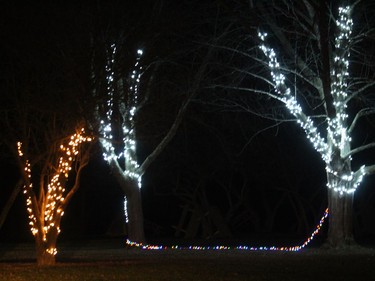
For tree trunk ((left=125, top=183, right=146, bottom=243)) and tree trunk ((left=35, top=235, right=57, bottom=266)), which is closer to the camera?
tree trunk ((left=35, top=235, right=57, bottom=266))

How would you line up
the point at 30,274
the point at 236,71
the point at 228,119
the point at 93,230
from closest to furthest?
the point at 30,274 < the point at 236,71 < the point at 228,119 < the point at 93,230

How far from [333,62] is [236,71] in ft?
A: 11.3

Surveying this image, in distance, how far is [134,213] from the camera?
27156 millimetres

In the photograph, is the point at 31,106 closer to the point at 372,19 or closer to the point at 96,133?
the point at 96,133

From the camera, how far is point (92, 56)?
1678 cm

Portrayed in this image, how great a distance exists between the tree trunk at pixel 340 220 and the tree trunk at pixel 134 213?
22.8ft

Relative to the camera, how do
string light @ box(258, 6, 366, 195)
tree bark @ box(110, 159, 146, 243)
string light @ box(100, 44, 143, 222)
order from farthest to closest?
tree bark @ box(110, 159, 146, 243) → string light @ box(258, 6, 366, 195) → string light @ box(100, 44, 143, 222)

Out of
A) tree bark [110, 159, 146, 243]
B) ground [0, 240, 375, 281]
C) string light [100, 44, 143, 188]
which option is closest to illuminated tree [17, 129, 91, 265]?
ground [0, 240, 375, 281]

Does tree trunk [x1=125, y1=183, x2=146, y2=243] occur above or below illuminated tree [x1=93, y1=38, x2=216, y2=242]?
below

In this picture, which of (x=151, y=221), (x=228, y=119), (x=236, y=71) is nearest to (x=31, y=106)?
(x=236, y=71)

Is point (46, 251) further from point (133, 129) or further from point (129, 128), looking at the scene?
point (129, 128)

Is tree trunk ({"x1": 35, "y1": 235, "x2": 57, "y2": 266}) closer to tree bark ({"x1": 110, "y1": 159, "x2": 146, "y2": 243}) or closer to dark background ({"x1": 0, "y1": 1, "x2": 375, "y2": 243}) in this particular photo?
dark background ({"x1": 0, "y1": 1, "x2": 375, "y2": 243})

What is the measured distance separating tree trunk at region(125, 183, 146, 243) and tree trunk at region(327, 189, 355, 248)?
6.95 m

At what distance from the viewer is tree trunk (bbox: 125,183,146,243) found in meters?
27.0
